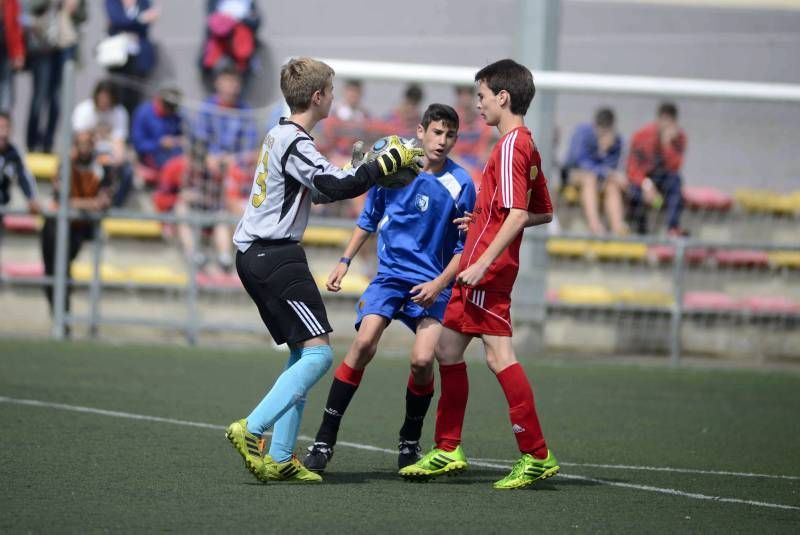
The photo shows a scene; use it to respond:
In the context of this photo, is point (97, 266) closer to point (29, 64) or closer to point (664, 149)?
point (29, 64)

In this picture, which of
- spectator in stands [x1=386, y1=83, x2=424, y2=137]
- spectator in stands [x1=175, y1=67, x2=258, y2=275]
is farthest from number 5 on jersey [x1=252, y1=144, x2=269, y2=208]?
spectator in stands [x1=175, y1=67, x2=258, y2=275]

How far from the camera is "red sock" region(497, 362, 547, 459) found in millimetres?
6211

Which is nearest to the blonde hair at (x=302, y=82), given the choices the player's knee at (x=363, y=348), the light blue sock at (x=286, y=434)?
the player's knee at (x=363, y=348)

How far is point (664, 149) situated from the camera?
47.4ft

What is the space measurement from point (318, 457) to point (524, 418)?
104cm

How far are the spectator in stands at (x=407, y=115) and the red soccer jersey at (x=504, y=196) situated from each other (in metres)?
7.93

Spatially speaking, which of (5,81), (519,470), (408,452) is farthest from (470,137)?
(519,470)

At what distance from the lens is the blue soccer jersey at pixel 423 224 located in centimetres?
675

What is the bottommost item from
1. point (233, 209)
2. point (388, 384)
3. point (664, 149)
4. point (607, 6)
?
point (388, 384)

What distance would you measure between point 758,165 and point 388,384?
18.8 ft

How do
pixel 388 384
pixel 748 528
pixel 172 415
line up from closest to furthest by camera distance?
pixel 748 528, pixel 172 415, pixel 388 384

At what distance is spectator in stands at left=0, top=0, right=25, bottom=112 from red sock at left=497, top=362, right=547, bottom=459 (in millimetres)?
11915

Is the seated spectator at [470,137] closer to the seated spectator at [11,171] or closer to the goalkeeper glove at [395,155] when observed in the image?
the seated spectator at [11,171]

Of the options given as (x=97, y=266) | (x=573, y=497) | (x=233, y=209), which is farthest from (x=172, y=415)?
(x=233, y=209)
